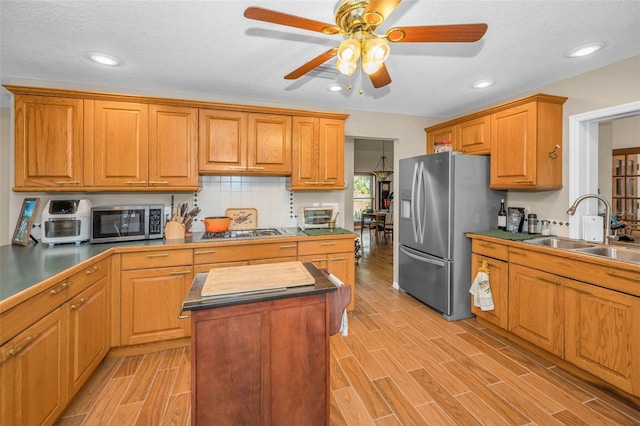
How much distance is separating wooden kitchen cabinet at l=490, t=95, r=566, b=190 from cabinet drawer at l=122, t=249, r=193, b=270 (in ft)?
10.3

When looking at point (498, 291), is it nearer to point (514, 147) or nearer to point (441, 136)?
point (514, 147)

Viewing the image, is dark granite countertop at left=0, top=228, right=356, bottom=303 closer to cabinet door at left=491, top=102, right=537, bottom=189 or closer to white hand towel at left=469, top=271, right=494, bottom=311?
white hand towel at left=469, top=271, right=494, bottom=311

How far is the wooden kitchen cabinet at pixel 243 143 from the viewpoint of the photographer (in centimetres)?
292

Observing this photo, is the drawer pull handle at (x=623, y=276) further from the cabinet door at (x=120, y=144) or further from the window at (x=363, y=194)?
the window at (x=363, y=194)

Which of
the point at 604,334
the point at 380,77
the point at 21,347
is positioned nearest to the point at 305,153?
the point at 380,77

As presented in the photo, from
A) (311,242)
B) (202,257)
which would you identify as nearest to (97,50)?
(202,257)

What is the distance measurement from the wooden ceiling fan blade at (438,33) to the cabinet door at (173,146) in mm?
2189

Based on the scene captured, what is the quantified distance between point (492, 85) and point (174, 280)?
356 centimetres

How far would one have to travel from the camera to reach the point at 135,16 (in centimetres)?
179

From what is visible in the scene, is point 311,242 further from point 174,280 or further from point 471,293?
point 471,293

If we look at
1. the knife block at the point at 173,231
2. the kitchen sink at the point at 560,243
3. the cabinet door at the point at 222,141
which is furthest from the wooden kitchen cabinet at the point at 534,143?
the knife block at the point at 173,231

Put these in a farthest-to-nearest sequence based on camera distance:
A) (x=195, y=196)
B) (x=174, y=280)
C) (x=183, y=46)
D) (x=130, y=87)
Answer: (x=195, y=196)
(x=130, y=87)
(x=174, y=280)
(x=183, y=46)

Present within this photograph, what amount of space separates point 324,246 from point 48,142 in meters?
2.61

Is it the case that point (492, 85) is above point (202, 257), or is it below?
above
